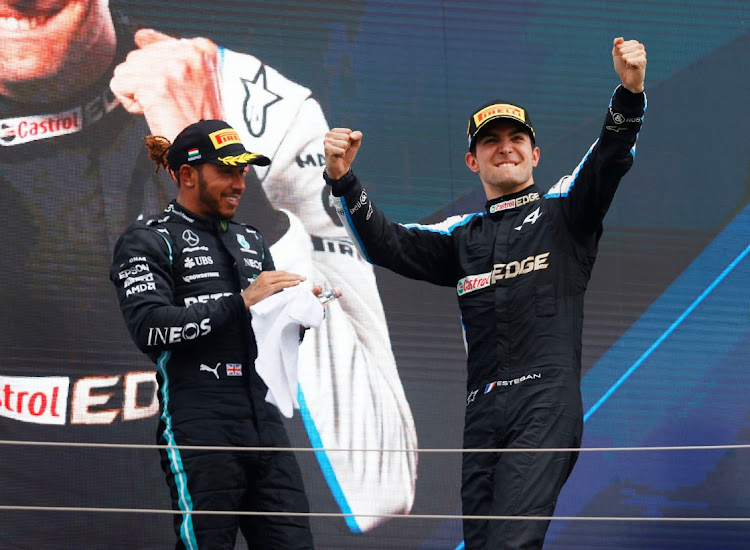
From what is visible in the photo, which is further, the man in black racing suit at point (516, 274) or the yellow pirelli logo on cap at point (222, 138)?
the yellow pirelli logo on cap at point (222, 138)

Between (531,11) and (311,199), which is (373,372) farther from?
(531,11)

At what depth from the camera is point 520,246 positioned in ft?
7.26

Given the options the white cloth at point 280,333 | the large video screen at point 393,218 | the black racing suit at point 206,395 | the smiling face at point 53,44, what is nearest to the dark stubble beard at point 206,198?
the black racing suit at point 206,395

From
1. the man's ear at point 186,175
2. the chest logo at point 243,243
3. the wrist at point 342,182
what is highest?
the wrist at point 342,182

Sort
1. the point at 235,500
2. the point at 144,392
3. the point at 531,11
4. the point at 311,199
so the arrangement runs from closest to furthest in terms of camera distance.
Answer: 1. the point at 235,500
2. the point at 144,392
3. the point at 311,199
4. the point at 531,11

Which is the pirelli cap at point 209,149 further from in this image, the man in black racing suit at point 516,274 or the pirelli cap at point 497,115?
the pirelli cap at point 497,115

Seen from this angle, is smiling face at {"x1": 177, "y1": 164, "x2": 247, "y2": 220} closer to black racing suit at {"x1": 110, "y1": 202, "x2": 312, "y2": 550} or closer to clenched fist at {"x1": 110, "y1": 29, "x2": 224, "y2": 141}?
black racing suit at {"x1": 110, "y1": 202, "x2": 312, "y2": 550}

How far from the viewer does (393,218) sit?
3.06 m

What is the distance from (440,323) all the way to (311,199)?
18.5 inches

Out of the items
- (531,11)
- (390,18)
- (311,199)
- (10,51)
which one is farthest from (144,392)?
(531,11)

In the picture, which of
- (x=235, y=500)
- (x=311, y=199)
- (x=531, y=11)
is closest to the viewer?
(x=235, y=500)

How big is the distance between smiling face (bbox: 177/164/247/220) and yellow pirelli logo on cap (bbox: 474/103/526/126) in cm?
49

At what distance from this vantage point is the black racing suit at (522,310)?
2.04 meters

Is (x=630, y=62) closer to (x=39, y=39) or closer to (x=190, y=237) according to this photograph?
(x=190, y=237)
